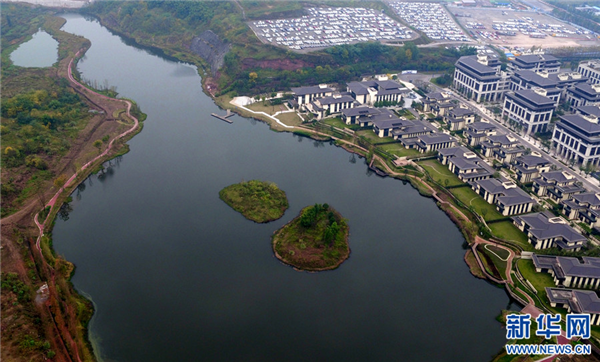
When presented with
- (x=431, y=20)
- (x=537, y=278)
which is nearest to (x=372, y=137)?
(x=537, y=278)

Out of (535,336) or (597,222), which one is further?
(597,222)

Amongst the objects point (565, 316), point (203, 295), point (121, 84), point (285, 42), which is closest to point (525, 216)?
point (565, 316)

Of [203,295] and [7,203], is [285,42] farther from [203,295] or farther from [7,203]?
[203,295]

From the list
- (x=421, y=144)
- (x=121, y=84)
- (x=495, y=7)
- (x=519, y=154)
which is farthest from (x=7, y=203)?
(x=495, y=7)

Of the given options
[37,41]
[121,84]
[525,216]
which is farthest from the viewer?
[37,41]

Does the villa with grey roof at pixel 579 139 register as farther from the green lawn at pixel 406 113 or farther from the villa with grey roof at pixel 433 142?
the green lawn at pixel 406 113

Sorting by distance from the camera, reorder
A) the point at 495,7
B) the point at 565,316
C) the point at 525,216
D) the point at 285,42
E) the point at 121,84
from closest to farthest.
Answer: the point at 565,316 < the point at 525,216 < the point at 121,84 < the point at 285,42 < the point at 495,7

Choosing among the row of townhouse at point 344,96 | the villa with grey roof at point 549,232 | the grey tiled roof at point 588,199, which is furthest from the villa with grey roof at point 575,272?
the row of townhouse at point 344,96
